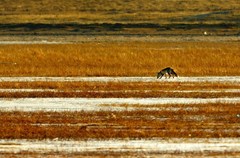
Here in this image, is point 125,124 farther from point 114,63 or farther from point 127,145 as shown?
point 114,63

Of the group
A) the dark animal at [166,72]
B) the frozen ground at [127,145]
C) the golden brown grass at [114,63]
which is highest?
the golden brown grass at [114,63]

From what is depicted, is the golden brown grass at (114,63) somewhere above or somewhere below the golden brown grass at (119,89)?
above

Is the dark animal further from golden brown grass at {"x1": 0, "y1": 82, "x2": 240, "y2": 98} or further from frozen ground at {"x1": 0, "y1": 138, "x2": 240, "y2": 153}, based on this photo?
frozen ground at {"x1": 0, "y1": 138, "x2": 240, "y2": 153}

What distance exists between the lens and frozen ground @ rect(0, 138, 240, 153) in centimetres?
1369

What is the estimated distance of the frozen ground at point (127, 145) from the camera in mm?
13688

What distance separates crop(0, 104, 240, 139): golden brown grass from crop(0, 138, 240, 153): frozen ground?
1.46ft

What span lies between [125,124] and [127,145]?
2276 mm

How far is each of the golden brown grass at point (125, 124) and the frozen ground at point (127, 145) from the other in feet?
1.46

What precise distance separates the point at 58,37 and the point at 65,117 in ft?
130

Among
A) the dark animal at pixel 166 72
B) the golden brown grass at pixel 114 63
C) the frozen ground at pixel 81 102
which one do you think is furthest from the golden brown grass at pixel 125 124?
the golden brown grass at pixel 114 63

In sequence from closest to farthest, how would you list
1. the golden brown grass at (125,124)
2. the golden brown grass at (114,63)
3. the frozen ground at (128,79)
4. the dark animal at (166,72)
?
the golden brown grass at (125,124) < the dark animal at (166,72) < the frozen ground at (128,79) < the golden brown grass at (114,63)

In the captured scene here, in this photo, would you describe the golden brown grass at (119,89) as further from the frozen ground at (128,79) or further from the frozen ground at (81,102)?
the frozen ground at (128,79)

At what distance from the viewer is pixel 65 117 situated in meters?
17.5

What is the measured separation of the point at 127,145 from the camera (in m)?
14.2
